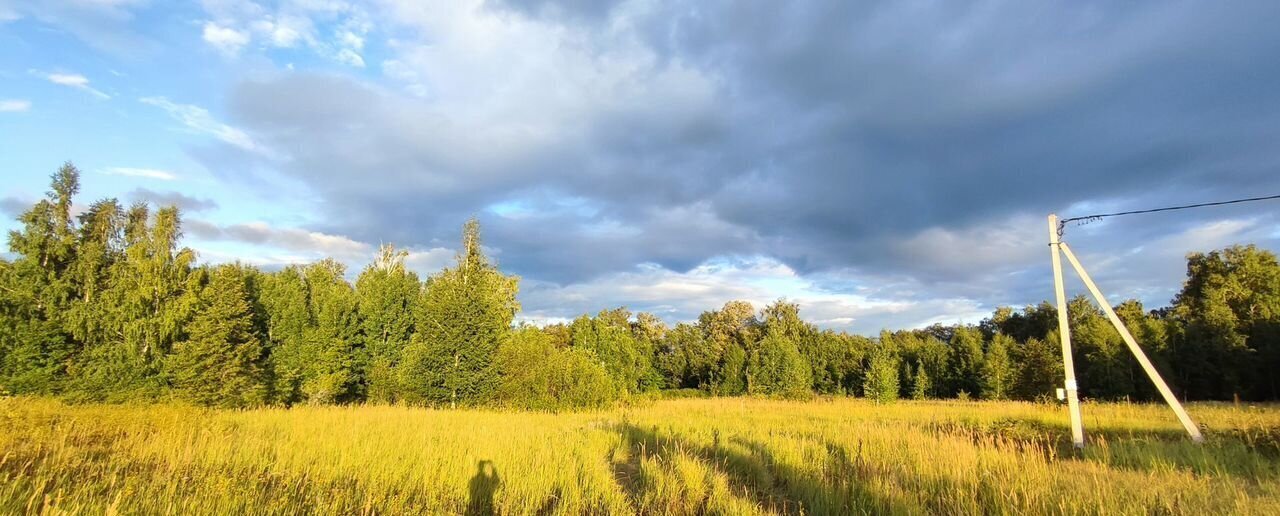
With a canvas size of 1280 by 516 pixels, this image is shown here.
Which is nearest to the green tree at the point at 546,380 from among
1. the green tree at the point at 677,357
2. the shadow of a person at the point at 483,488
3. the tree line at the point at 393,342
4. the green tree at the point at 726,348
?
the tree line at the point at 393,342

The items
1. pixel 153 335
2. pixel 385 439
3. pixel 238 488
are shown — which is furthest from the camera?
pixel 153 335

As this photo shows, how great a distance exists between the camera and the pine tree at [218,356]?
22156mm

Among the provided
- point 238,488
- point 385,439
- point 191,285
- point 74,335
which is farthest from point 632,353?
point 238,488

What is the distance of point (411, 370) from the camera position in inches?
880

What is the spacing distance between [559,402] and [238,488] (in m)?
17.0

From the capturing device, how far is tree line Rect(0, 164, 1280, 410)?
22375 millimetres

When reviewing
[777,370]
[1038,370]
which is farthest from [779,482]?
[777,370]

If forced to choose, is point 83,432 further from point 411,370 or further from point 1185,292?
point 1185,292

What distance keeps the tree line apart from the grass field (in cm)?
1111

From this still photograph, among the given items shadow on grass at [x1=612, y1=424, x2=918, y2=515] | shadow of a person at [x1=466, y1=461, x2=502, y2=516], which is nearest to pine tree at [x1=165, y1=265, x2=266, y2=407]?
shadow of a person at [x1=466, y1=461, x2=502, y2=516]

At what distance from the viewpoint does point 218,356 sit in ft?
74.2

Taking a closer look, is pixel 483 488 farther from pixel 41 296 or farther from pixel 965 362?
pixel 965 362

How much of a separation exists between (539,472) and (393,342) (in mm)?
26889

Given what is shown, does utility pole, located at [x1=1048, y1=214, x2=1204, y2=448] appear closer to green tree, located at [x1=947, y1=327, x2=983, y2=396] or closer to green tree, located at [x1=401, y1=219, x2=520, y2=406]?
green tree, located at [x1=401, y1=219, x2=520, y2=406]
